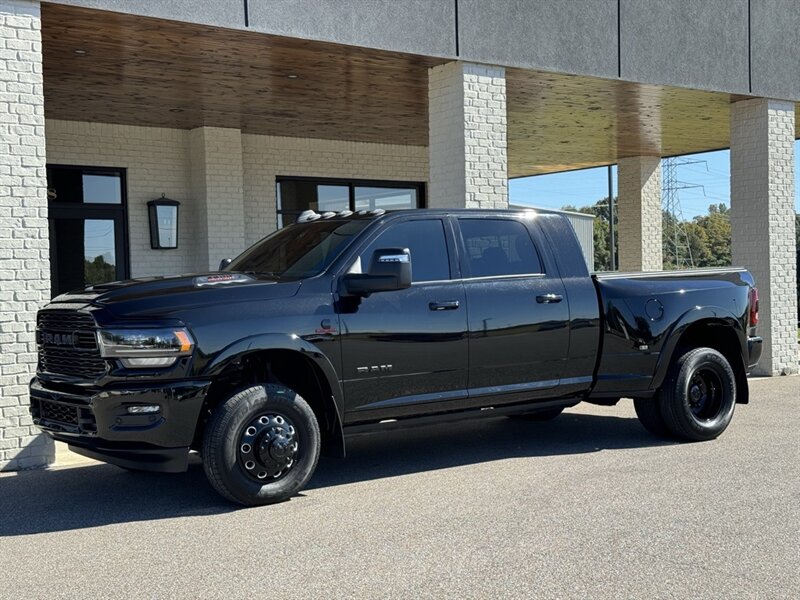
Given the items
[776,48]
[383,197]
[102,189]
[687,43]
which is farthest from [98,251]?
[776,48]

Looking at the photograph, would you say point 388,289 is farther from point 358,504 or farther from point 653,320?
point 653,320

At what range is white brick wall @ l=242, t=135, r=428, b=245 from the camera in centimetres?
1648

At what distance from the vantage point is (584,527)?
5820 mm

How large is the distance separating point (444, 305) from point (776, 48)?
9.10 metres

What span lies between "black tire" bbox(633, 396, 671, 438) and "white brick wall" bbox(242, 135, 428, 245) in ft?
29.8

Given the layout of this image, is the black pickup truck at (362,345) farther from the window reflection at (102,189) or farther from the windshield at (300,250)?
the window reflection at (102,189)

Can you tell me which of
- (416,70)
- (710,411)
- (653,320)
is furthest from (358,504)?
(416,70)

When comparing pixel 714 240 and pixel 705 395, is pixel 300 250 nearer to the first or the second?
pixel 705 395

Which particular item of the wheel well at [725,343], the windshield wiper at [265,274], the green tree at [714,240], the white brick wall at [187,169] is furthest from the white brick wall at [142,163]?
the green tree at [714,240]

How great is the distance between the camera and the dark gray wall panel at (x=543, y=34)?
11.2m

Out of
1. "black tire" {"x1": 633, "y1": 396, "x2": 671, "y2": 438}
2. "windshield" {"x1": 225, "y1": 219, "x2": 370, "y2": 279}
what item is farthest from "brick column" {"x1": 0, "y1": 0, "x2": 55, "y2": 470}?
"black tire" {"x1": 633, "y1": 396, "x2": 671, "y2": 438}

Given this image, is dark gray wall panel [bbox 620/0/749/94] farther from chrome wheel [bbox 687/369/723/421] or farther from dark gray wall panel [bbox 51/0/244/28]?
dark gray wall panel [bbox 51/0/244/28]

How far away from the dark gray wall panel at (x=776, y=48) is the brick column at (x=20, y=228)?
973cm

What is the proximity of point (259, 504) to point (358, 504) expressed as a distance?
64cm
